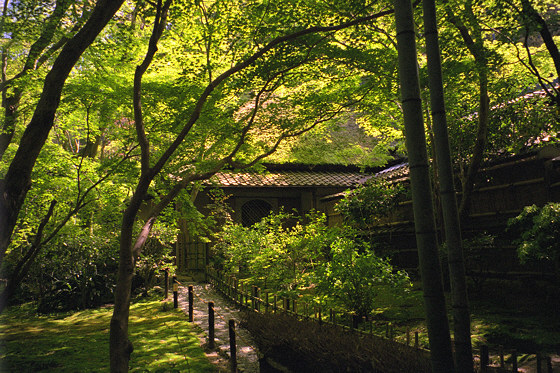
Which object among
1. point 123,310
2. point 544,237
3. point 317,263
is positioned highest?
point 544,237

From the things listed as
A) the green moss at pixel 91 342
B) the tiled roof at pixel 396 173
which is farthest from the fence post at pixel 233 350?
the tiled roof at pixel 396 173

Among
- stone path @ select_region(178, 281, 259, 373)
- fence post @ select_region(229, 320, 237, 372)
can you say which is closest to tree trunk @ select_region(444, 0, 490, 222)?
stone path @ select_region(178, 281, 259, 373)

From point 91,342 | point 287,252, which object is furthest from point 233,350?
point 287,252

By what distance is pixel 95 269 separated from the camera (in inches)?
466

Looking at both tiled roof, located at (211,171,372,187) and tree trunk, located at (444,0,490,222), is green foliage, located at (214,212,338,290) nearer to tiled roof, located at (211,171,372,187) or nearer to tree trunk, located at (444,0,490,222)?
tree trunk, located at (444,0,490,222)

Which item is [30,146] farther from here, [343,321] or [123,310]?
[343,321]

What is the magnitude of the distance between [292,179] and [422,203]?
16.3m

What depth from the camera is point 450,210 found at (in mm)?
3055

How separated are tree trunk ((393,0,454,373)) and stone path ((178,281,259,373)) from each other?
3730mm

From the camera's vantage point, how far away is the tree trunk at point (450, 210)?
2957 millimetres

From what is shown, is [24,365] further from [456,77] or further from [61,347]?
[456,77]

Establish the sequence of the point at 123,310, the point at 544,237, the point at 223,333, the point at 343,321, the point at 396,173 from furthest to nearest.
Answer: the point at 396,173, the point at 223,333, the point at 343,321, the point at 544,237, the point at 123,310

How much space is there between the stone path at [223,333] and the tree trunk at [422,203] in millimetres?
3730

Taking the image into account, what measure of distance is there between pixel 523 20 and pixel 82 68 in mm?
9110
